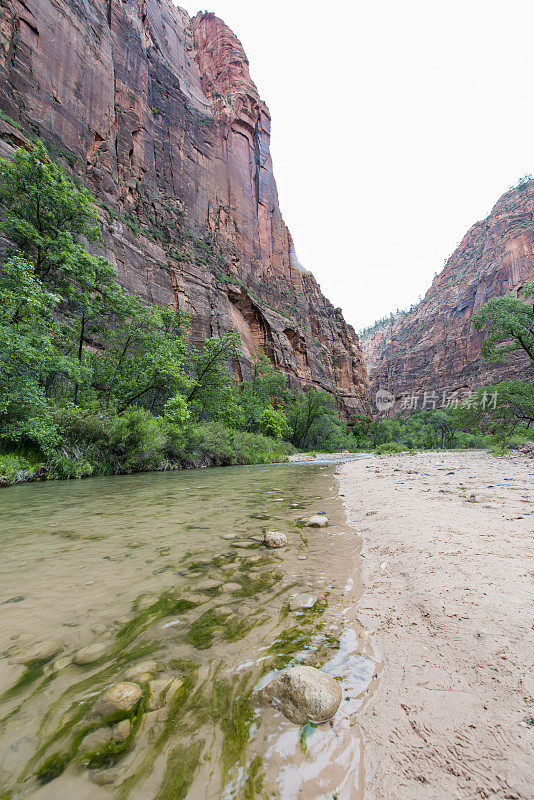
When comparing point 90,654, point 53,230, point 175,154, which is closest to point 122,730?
point 90,654

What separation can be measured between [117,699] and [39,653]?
67 cm

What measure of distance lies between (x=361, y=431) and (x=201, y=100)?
60.8 meters

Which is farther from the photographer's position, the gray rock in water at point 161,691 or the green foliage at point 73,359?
the green foliage at point 73,359

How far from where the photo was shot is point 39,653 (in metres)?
1.58

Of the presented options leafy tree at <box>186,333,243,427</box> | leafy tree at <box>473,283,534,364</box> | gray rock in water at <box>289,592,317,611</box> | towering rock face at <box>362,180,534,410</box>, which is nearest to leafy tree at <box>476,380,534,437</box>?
leafy tree at <box>473,283,534,364</box>

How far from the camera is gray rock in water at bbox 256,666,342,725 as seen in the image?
3.78 feet

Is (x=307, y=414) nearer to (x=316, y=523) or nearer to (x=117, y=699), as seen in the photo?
(x=316, y=523)

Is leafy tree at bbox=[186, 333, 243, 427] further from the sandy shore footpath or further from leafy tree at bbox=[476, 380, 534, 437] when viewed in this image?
the sandy shore footpath

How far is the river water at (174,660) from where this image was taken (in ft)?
3.09

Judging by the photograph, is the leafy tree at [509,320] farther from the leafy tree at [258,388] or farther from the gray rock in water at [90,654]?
the gray rock in water at [90,654]

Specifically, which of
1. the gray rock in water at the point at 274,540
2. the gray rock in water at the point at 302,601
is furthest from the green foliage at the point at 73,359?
the gray rock in water at the point at 302,601

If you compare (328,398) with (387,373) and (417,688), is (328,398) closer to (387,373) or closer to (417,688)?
(417,688)

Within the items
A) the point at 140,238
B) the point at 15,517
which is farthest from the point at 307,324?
the point at 15,517

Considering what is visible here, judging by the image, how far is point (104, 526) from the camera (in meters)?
3.95
